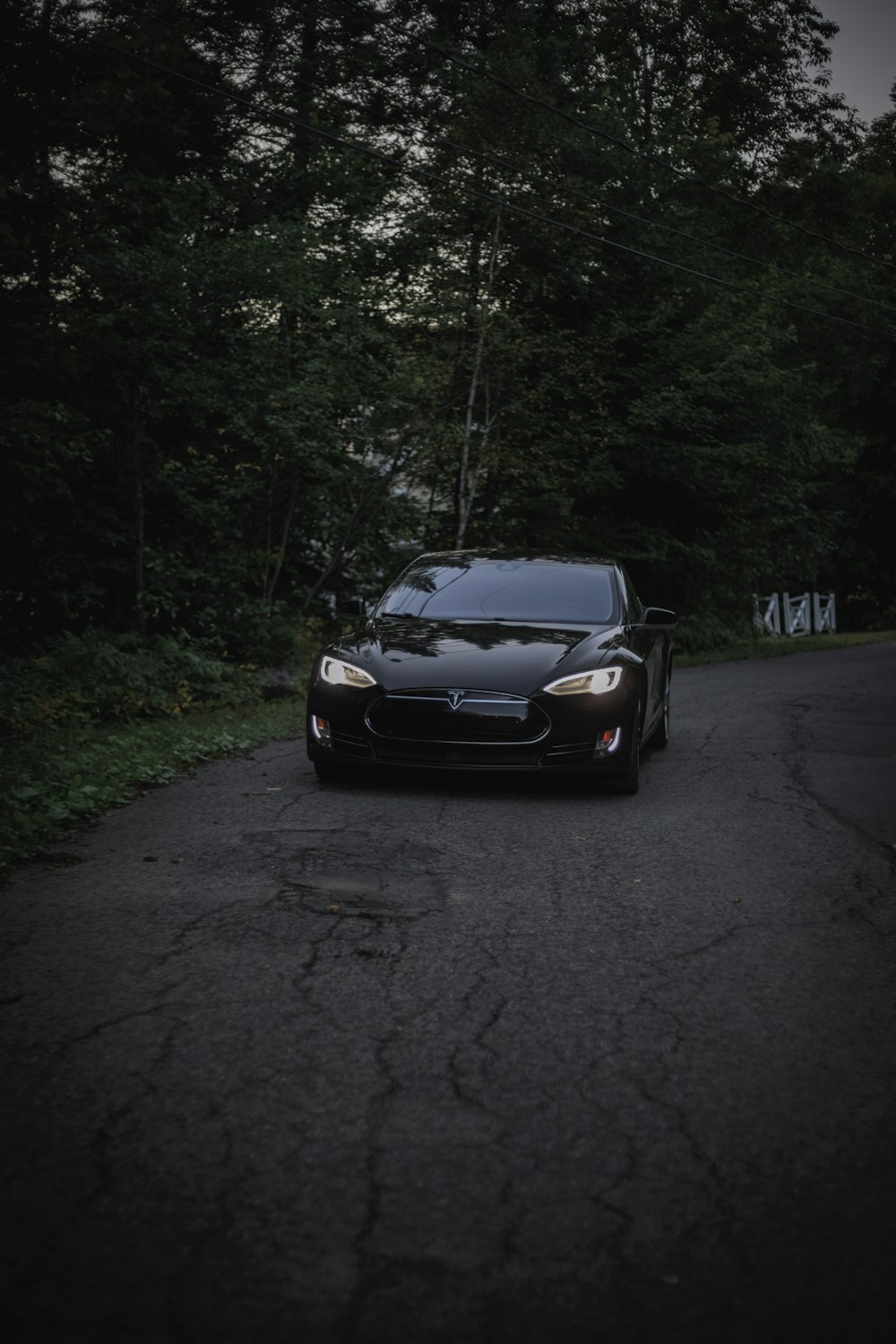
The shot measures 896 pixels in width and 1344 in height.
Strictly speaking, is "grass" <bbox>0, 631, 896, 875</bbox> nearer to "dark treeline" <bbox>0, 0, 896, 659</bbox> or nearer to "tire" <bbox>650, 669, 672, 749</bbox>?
"dark treeline" <bbox>0, 0, 896, 659</bbox>

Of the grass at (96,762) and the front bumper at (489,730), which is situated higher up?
the front bumper at (489,730)

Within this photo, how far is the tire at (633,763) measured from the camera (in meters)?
7.54

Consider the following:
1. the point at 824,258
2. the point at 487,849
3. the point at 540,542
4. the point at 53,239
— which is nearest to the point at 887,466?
the point at 824,258

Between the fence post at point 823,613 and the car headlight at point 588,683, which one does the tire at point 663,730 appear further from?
the fence post at point 823,613

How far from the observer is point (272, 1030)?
3551 millimetres

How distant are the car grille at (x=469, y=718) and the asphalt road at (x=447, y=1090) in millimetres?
1020

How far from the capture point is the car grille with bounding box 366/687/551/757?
7.26 meters

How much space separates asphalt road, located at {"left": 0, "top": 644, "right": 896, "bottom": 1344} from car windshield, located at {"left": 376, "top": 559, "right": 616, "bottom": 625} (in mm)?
2558

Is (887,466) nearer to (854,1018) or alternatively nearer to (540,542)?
(540,542)

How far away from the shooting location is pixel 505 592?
8875 millimetres

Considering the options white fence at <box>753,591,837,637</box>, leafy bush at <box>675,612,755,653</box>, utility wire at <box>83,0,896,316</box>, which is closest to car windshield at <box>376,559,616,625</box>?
utility wire at <box>83,0,896,316</box>

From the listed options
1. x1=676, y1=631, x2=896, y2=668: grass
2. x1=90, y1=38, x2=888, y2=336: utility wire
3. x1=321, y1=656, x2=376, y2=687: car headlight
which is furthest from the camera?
x1=676, y1=631, x2=896, y2=668: grass

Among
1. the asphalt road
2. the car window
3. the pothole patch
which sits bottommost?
the asphalt road

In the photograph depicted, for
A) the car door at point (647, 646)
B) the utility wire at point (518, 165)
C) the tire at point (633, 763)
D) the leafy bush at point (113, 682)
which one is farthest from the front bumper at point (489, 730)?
the utility wire at point (518, 165)
